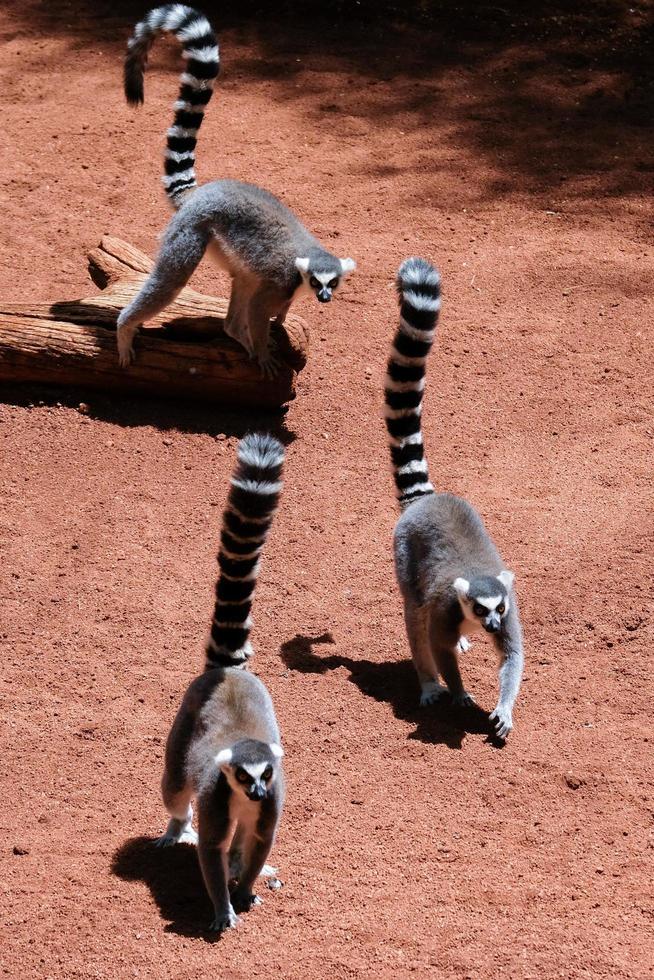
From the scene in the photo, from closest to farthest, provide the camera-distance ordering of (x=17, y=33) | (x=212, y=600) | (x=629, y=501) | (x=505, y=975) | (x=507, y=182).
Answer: (x=505, y=975)
(x=212, y=600)
(x=629, y=501)
(x=507, y=182)
(x=17, y=33)

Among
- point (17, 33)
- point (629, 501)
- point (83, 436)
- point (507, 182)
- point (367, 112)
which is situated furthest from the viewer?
point (17, 33)

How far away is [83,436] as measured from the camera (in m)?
7.46

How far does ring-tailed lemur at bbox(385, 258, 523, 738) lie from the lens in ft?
18.0

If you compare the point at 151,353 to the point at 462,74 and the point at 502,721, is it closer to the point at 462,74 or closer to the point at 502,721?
the point at 502,721

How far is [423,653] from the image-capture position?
5.78 metres

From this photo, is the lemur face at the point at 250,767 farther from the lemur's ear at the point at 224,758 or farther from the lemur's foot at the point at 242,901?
the lemur's foot at the point at 242,901

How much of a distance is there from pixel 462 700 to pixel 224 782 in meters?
1.70

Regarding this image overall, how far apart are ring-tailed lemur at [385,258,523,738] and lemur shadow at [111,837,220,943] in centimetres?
146

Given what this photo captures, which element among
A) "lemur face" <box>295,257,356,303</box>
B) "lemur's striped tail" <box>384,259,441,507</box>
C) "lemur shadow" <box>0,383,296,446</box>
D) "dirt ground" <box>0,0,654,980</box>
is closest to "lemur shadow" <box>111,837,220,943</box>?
"dirt ground" <box>0,0,654,980</box>

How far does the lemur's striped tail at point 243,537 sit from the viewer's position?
448 centimetres

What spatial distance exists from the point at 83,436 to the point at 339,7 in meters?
8.02

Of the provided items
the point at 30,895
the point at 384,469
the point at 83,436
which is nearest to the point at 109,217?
the point at 83,436

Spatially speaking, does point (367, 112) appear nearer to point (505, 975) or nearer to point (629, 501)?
point (629, 501)

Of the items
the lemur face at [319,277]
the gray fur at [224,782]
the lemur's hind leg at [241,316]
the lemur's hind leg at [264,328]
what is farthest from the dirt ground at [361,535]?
the lemur face at [319,277]
